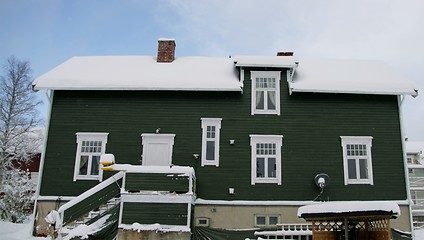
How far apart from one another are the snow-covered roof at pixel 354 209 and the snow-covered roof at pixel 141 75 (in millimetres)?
7966

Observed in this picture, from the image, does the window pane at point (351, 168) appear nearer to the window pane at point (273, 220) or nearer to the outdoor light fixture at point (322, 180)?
the outdoor light fixture at point (322, 180)

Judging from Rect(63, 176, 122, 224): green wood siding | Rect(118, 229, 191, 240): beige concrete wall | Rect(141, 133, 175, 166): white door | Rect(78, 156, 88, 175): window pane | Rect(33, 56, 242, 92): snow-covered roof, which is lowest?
Rect(118, 229, 191, 240): beige concrete wall

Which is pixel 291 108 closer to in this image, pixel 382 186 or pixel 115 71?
pixel 382 186

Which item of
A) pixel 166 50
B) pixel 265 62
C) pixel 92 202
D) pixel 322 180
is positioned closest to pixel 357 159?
pixel 322 180

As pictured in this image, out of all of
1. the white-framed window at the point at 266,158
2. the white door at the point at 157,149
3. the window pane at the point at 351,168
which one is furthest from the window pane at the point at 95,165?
the window pane at the point at 351,168

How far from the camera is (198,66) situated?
19781 mm

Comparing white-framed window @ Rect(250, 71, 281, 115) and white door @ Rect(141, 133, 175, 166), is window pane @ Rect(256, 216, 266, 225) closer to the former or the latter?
white door @ Rect(141, 133, 175, 166)

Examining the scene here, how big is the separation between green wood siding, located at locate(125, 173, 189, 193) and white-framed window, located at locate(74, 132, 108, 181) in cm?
291

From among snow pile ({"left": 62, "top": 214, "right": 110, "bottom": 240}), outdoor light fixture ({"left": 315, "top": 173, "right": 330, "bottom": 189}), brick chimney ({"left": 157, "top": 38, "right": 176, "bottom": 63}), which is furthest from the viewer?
brick chimney ({"left": 157, "top": 38, "right": 176, "bottom": 63})

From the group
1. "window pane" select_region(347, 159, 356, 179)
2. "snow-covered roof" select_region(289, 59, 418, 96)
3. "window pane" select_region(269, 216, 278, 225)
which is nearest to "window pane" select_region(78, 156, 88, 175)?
"window pane" select_region(269, 216, 278, 225)

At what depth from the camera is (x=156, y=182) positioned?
15125 millimetres

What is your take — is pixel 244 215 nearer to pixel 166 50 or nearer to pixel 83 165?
pixel 83 165

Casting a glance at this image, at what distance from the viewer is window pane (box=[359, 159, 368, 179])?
17516 millimetres

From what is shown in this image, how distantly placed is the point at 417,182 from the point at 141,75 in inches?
1191
